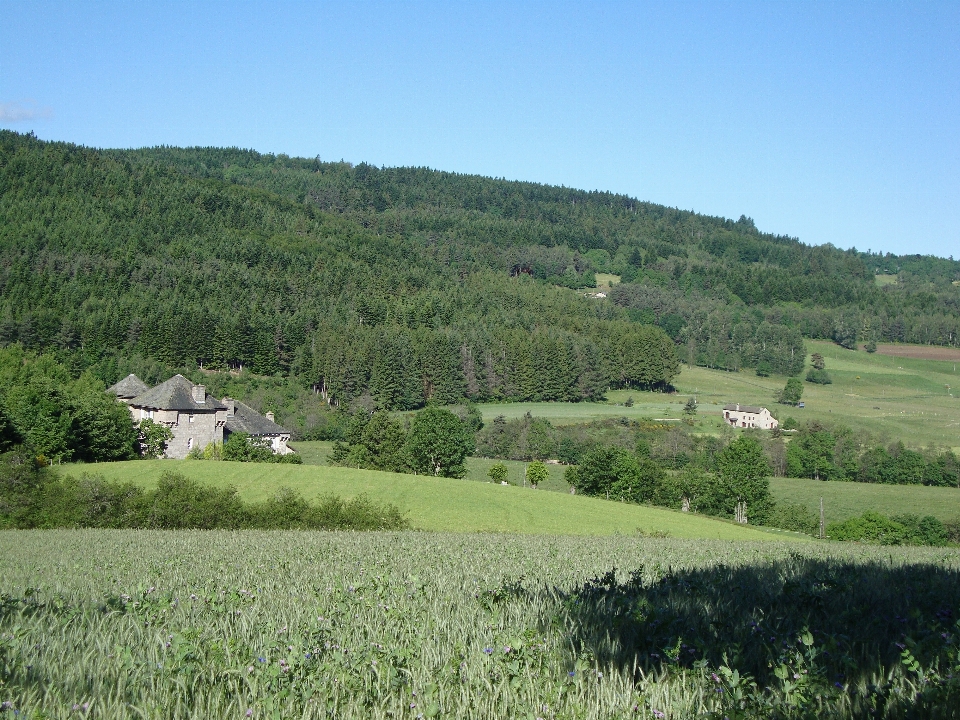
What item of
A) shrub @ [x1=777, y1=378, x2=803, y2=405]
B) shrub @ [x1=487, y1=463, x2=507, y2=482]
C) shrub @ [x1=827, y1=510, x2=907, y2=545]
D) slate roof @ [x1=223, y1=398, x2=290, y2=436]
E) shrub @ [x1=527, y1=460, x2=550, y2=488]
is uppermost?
shrub @ [x1=777, y1=378, x2=803, y2=405]

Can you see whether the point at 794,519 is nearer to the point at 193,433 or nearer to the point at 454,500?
the point at 454,500

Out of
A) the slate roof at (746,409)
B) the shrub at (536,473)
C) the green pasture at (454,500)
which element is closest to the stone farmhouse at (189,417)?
the green pasture at (454,500)

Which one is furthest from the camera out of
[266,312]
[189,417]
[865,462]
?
[266,312]

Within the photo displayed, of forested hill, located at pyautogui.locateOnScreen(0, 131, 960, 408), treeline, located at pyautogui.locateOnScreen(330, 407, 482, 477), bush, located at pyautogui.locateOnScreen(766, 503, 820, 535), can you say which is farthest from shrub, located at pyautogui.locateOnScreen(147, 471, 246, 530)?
forested hill, located at pyautogui.locateOnScreen(0, 131, 960, 408)

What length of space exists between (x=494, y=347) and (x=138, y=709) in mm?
141777

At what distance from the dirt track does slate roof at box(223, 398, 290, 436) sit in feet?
460

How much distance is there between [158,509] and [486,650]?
34263mm

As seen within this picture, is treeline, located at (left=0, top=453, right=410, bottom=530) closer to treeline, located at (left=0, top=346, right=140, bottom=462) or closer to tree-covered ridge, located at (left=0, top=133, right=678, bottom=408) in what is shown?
treeline, located at (left=0, top=346, right=140, bottom=462)

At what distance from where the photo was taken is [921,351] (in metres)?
179

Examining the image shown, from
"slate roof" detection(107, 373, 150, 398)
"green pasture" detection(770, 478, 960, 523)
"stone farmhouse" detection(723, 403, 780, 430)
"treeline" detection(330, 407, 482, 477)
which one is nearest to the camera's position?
"green pasture" detection(770, 478, 960, 523)

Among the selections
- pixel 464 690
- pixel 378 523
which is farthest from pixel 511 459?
pixel 464 690

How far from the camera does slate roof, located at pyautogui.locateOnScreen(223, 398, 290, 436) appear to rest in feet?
291

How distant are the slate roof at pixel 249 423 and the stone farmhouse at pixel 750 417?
65.6 meters

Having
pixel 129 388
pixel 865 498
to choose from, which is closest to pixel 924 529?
pixel 865 498
